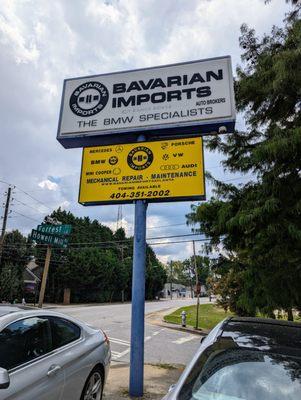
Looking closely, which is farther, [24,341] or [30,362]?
[24,341]

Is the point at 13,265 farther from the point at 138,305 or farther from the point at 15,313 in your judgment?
the point at 15,313

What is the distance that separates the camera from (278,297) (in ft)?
23.0

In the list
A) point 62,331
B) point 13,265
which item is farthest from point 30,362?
point 13,265

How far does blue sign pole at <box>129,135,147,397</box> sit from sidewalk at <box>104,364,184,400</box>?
0.25m

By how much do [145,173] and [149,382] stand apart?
12.8 ft

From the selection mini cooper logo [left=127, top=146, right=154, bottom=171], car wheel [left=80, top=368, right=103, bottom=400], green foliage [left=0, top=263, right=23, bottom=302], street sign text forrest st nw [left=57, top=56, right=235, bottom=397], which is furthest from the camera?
green foliage [left=0, top=263, right=23, bottom=302]

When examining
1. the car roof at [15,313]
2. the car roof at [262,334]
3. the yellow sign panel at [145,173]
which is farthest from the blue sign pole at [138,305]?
the car roof at [262,334]

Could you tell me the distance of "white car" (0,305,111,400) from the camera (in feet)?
10.2

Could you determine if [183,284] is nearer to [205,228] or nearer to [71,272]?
[71,272]

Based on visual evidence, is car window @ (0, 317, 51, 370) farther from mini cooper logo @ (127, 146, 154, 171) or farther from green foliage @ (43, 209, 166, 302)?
green foliage @ (43, 209, 166, 302)

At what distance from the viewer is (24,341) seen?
11.4 feet

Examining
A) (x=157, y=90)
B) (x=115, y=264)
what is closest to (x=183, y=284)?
(x=115, y=264)

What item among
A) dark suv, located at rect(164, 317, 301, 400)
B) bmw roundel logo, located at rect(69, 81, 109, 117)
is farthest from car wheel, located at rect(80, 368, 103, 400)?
bmw roundel logo, located at rect(69, 81, 109, 117)

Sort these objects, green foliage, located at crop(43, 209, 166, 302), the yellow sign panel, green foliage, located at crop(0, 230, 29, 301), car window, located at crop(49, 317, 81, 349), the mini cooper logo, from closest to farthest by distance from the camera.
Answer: car window, located at crop(49, 317, 81, 349) < the yellow sign panel < the mini cooper logo < green foliage, located at crop(0, 230, 29, 301) < green foliage, located at crop(43, 209, 166, 302)
